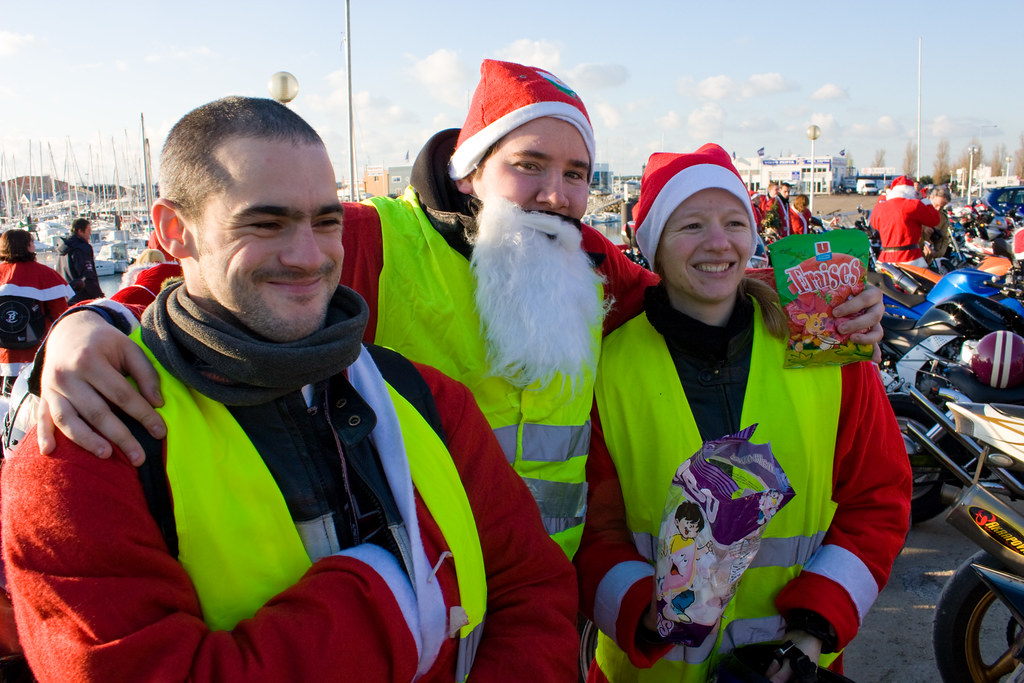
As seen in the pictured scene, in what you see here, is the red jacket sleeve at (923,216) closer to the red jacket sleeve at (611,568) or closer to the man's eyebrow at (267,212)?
the red jacket sleeve at (611,568)

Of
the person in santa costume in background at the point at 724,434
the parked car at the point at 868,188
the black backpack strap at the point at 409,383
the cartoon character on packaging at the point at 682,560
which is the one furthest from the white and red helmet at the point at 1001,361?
the parked car at the point at 868,188

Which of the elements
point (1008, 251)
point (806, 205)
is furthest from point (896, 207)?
point (806, 205)

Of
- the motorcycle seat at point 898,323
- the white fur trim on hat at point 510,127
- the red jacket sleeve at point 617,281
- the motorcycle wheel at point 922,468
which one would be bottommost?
the motorcycle wheel at point 922,468

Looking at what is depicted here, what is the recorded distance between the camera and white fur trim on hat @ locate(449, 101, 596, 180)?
2111 millimetres

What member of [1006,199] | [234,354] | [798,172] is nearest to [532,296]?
[234,354]

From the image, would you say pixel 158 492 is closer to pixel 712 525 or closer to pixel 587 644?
pixel 712 525

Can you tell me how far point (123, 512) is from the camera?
1064mm

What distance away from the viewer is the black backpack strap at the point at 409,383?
145 cm

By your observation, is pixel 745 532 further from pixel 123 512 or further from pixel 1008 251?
pixel 1008 251

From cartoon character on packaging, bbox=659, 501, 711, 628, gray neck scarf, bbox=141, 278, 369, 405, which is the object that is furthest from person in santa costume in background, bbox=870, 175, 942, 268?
gray neck scarf, bbox=141, 278, 369, 405

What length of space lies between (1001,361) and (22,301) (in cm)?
764

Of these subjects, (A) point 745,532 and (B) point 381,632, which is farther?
(A) point 745,532

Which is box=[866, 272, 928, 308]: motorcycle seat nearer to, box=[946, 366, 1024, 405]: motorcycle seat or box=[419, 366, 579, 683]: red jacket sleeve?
box=[946, 366, 1024, 405]: motorcycle seat

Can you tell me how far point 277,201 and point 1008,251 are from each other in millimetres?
10580
